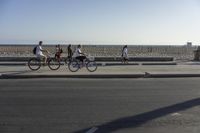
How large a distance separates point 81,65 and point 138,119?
58.1ft

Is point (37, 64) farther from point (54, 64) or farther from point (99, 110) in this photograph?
point (99, 110)

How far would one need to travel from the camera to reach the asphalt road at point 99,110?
10.6 meters

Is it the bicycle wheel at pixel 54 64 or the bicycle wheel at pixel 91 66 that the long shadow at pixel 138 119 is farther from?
the bicycle wheel at pixel 54 64

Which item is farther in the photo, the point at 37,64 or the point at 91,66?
the point at 37,64

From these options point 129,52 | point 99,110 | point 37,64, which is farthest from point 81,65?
point 129,52

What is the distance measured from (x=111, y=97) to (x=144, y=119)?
4135 millimetres

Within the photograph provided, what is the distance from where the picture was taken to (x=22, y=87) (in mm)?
19109

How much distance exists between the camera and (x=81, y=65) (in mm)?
29203

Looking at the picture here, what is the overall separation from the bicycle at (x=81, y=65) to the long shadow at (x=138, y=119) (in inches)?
590

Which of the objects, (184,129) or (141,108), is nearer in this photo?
(184,129)

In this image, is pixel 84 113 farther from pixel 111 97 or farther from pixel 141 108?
pixel 111 97

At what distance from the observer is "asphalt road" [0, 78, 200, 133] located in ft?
34.8

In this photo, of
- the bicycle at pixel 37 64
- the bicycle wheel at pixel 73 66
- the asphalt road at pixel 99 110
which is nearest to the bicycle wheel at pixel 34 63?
the bicycle at pixel 37 64

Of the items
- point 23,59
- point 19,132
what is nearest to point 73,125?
point 19,132
